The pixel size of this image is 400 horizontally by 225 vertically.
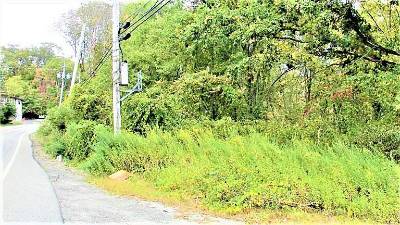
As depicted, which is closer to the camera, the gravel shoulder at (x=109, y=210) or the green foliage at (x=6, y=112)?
the gravel shoulder at (x=109, y=210)

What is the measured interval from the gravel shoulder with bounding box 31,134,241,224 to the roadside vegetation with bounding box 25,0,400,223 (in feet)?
2.53

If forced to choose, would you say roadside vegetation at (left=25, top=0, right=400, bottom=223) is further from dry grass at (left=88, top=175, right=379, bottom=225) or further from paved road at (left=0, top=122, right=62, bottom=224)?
paved road at (left=0, top=122, right=62, bottom=224)

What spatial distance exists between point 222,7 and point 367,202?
7129 millimetres

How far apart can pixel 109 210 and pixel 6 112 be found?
5233 centimetres

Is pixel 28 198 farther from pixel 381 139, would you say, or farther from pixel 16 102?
pixel 16 102

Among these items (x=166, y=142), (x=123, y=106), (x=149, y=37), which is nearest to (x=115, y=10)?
(x=123, y=106)

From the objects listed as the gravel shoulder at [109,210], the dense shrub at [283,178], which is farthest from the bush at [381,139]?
the gravel shoulder at [109,210]

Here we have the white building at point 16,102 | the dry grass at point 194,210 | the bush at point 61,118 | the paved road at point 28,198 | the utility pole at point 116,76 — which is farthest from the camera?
the white building at point 16,102

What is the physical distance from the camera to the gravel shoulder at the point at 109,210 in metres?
7.58

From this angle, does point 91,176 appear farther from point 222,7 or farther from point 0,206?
point 222,7

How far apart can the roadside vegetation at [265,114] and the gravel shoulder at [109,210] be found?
0.77m

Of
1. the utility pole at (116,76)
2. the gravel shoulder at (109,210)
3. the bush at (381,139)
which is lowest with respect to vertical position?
the gravel shoulder at (109,210)

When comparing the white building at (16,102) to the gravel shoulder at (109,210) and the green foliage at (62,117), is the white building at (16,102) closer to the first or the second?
the green foliage at (62,117)

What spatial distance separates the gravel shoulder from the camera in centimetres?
758
